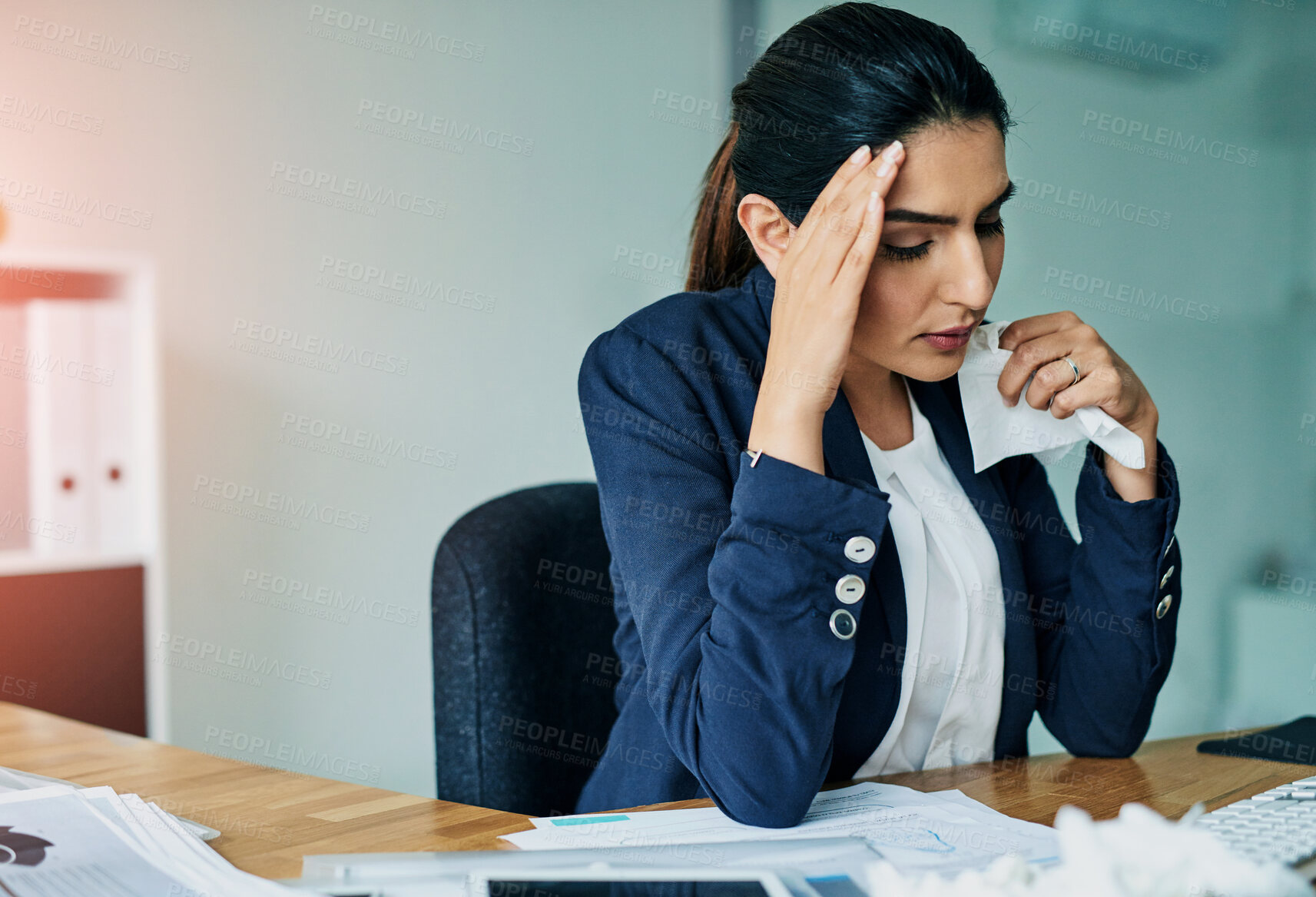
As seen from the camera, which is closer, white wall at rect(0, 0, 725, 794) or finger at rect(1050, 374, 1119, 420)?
finger at rect(1050, 374, 1119, 420)

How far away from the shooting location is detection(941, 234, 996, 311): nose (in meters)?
0.94

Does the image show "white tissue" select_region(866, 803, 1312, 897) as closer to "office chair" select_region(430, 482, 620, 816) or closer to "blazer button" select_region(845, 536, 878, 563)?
"blazer button" select_region(845, 536, 878, 563)

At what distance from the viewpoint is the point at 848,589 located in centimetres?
85

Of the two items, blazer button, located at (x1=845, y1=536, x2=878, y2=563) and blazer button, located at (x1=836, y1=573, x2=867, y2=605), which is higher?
blazer button, located at (x1=845, y1=536, x2=878, y2=563)

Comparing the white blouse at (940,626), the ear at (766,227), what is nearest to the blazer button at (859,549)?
the white blouse at (940,626)

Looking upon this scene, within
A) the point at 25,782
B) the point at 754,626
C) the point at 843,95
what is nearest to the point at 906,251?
the point at 843,95

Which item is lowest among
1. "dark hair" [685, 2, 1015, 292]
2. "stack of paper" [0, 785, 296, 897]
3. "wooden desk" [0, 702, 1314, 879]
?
"wooden desk" [0, 702, 1314, 879]

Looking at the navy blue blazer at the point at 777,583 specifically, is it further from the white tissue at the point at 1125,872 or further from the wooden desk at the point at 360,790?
the white tissue at the point at 1125,872

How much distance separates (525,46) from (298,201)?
0.66 meters

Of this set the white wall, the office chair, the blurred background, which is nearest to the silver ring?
the office chair

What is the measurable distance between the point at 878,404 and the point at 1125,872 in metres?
0.71

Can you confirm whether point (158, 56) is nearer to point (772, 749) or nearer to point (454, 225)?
point (454, 225)

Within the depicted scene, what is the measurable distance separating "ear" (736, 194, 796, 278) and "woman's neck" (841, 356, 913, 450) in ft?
0.51

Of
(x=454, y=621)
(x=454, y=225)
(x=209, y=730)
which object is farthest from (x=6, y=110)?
(x=454, y=621)
